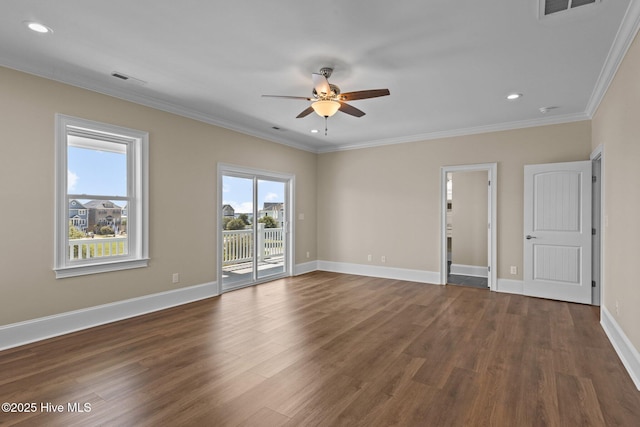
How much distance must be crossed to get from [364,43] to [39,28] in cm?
266

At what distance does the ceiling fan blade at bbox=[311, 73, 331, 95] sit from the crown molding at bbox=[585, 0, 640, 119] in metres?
2.31

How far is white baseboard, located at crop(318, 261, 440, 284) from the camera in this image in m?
6.13

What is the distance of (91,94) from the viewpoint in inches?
148

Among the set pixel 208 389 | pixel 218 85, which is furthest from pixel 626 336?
pixel 218 85

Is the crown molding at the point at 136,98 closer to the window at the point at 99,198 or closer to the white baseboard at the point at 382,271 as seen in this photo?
the window at the point at 99,198

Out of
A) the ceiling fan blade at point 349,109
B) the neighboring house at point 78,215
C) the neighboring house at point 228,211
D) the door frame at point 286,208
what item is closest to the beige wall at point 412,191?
the door frame at point 286,208

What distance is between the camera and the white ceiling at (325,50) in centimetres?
241

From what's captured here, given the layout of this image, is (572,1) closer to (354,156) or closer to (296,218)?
(354,156)

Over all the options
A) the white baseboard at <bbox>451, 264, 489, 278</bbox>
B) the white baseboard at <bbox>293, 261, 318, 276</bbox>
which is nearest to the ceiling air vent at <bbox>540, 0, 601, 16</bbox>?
the white baseboard at <bbox>451, 264, 489, 278</bbox>

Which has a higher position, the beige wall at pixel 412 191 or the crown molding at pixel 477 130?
the crown molding at pixel 477 130

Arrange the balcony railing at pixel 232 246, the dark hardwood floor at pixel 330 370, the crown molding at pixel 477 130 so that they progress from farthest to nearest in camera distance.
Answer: the crown molding at pixel 477 130, the balcony railing at pixel 232 246, the dark hardwood floor at pixel 330 370

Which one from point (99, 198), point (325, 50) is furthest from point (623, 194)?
point (99, 198)

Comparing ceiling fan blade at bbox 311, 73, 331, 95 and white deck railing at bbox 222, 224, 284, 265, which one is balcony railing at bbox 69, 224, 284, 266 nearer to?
white deck railing at bbox 222, 224, 284, 265

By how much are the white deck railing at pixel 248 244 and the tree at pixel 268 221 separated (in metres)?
0.06
